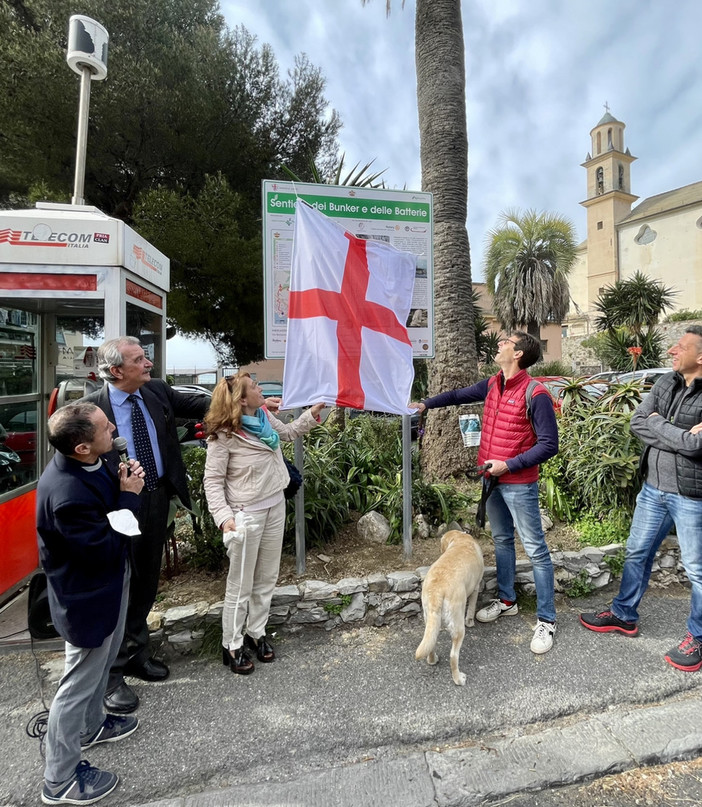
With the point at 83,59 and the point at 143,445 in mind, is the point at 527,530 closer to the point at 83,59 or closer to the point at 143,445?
the point at 143,445

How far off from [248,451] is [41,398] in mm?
2684

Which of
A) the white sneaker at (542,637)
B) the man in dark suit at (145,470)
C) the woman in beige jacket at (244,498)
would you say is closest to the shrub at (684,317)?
the white sneaker at (542,637)

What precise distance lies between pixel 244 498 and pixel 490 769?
71.3 inches

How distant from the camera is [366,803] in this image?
198 centimetres

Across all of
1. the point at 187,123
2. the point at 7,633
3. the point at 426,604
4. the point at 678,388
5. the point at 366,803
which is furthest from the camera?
the point at 187,123

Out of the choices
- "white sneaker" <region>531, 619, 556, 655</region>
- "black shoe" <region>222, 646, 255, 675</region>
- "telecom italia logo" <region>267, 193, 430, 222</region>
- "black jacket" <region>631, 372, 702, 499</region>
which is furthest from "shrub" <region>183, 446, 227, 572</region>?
"black jacket" <region>631, 372, 702, 499</region>

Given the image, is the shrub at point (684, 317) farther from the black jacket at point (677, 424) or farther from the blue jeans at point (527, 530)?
the blue jeans at point (527, 530)

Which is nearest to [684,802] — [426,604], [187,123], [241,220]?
[426,604]

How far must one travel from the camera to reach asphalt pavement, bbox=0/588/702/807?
2.07m

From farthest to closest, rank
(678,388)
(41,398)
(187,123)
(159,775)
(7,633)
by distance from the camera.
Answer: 1. (187,123)
2. (41,398)
3. (7,633)
4. (678,388)
5. (159,775)

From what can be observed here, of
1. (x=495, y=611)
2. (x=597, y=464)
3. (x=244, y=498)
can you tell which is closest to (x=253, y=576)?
(x=244, y=498)

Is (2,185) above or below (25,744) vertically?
above

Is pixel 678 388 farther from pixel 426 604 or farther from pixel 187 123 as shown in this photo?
pixel 187 123

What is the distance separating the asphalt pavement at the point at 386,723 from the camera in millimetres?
2072
